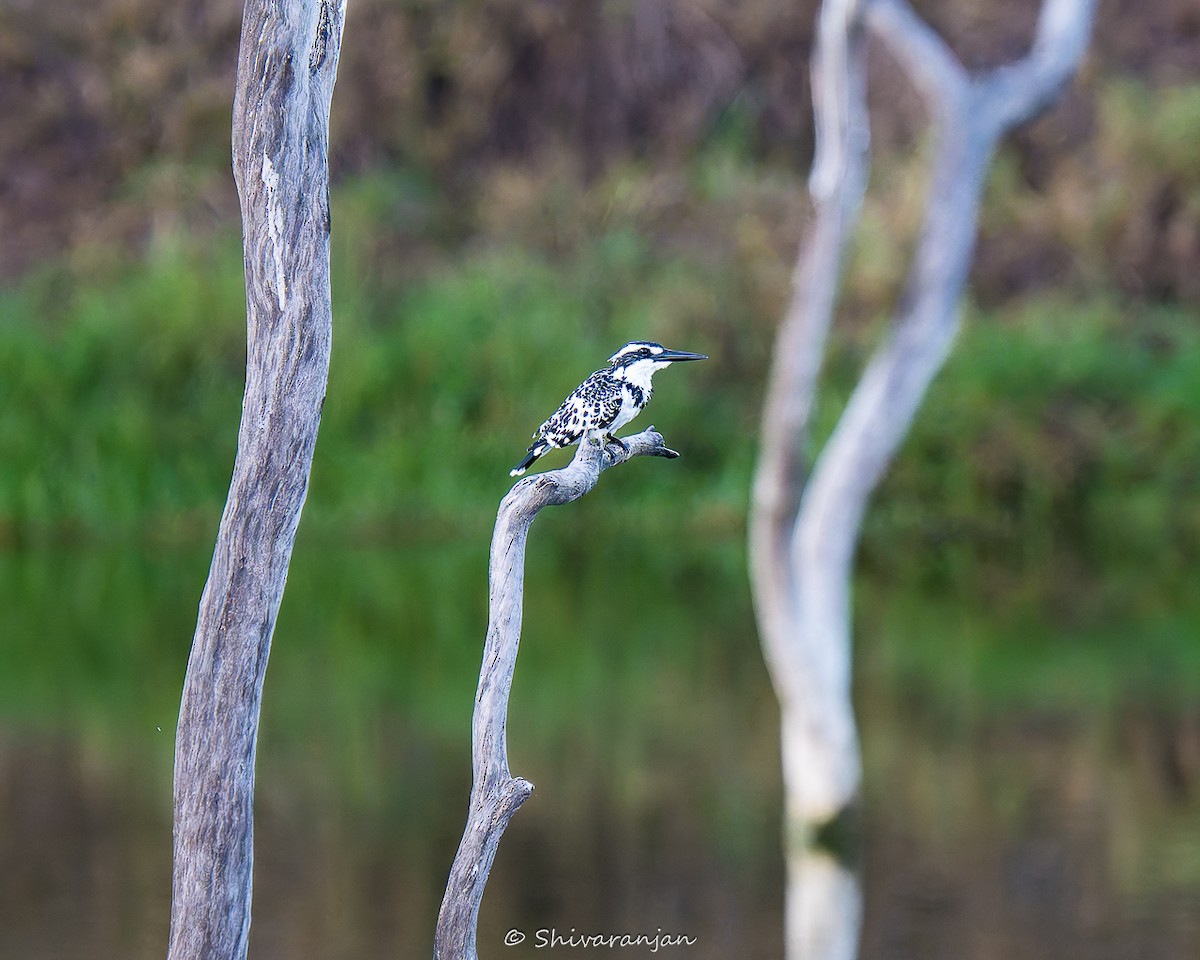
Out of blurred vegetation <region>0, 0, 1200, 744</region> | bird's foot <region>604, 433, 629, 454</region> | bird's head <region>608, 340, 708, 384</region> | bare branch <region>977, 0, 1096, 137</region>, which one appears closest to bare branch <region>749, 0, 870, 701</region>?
bare branch <region>977, 0, 1096, 137</region>

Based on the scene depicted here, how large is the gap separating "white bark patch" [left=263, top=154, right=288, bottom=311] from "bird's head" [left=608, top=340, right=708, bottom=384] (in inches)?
31.9

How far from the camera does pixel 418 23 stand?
55.9 ft

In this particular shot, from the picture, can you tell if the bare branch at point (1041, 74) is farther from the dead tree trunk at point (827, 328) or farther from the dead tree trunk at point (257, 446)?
the dead tree trunk at point (257, 446)

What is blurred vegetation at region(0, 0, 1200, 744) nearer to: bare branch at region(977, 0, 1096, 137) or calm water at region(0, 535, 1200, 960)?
calm water at region(0, 535, 1200, 960)

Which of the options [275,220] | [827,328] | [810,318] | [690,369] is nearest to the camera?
Answer: [275,220]

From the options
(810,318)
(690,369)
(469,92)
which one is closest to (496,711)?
(810,318)

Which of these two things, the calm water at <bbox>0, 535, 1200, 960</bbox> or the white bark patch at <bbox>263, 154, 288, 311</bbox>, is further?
the calm water at <bbox>0, 535, 1200, 960</bbox>

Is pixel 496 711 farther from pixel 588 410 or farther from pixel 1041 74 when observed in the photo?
pixel 1041 74

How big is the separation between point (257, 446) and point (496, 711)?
658mm

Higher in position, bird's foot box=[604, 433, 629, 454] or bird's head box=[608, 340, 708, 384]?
bird's head box=[608, 340, 708, 384]

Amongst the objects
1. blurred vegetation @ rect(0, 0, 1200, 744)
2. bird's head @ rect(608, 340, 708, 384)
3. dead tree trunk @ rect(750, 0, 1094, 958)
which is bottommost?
bird's head @ rect(608, 340, 708, 384)

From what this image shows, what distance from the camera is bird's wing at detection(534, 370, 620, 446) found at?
384 cm

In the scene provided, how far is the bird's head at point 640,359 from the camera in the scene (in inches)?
156

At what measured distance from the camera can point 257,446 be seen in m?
3.43
